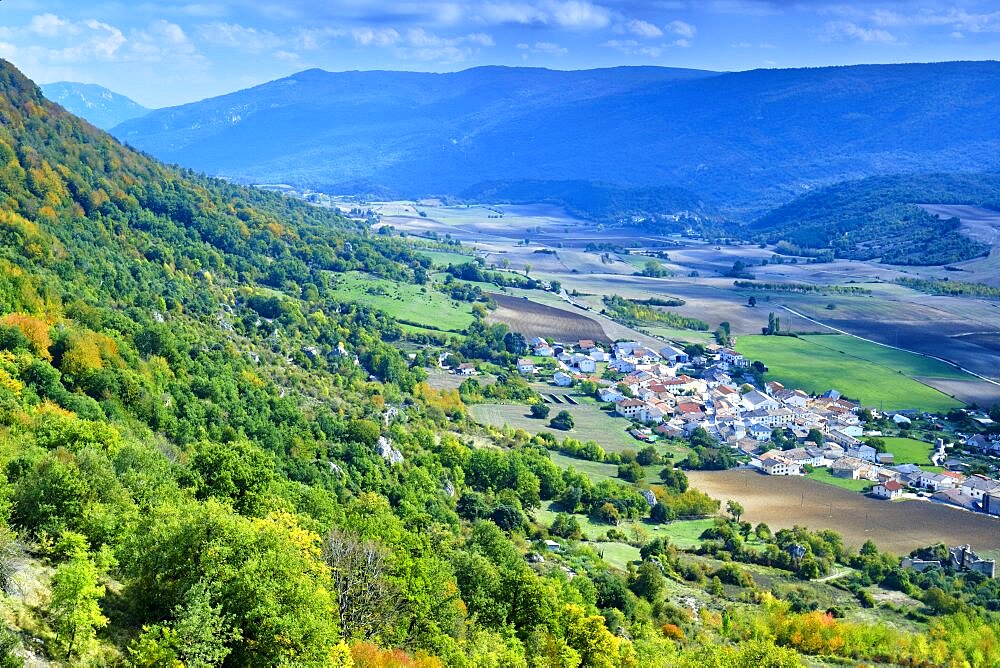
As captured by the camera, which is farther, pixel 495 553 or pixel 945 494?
pixel 945 494

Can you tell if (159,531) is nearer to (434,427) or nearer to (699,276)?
(434,427)

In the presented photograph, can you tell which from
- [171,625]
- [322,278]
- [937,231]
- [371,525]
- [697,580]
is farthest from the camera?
[937,231]

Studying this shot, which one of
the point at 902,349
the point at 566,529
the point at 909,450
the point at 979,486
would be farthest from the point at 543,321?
the point at 566,529

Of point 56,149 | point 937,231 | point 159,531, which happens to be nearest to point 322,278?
point 56,149

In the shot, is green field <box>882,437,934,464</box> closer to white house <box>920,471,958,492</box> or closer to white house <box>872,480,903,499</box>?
white house <box>920,471,958,492</box>

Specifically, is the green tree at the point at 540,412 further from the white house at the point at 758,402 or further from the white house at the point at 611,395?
the white house at the point at 758,402

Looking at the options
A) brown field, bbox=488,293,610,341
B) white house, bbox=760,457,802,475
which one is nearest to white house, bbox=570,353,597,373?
brown field, bbox=488,293,610,341
